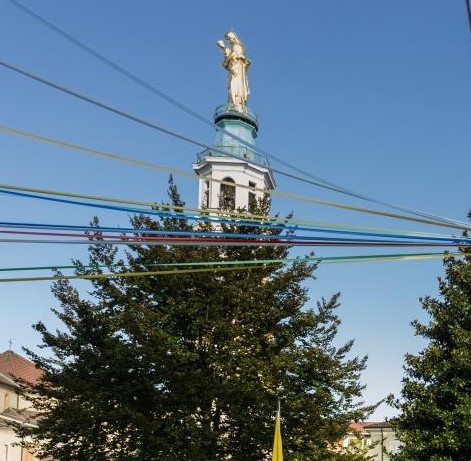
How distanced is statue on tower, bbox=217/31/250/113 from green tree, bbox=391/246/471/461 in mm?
25401

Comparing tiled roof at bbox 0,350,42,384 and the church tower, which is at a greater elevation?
the church tower

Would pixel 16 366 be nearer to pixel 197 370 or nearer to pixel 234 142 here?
pixel 234 142

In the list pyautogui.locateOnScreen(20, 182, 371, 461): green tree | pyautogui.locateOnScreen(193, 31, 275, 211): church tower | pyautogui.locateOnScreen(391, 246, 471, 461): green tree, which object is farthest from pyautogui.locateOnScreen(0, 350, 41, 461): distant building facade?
pyautogui.locateOnScreen(391, 246, 471, 461): green tree

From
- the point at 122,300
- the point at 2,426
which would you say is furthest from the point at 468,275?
the point at 2,426

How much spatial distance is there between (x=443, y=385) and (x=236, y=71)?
29.5 metres

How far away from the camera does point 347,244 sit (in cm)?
778

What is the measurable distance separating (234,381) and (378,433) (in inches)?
2842

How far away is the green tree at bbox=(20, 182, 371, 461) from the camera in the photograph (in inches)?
830

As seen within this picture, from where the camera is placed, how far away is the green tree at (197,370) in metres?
21.1

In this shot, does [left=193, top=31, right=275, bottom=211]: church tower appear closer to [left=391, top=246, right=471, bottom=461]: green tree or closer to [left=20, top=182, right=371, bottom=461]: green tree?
[left=20, top=182, right=371, bottom=461]: green tree

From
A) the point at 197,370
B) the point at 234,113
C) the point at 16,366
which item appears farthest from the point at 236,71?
the point at 16,366

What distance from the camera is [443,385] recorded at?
2012 cm

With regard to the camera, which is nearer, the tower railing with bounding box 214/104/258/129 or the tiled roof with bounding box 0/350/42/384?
the tower railing with bounding box 214/104/258/129

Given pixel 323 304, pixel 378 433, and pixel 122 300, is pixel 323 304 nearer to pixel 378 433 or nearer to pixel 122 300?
pixel 122 300
